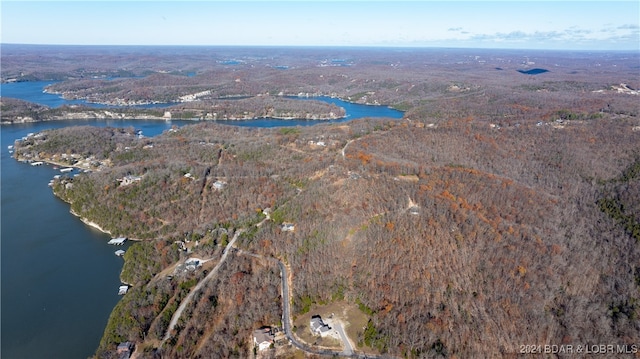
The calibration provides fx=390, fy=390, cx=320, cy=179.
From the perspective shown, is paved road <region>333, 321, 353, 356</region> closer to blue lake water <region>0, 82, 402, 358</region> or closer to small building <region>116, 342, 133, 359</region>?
small building <region>116, 342, 133, 359</region>

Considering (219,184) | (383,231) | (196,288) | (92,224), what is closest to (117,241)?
(92,224)

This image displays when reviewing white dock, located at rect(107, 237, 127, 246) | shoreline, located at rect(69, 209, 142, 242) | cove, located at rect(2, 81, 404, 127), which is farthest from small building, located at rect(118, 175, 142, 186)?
cove, located at rect(2, 81, 404, 127)

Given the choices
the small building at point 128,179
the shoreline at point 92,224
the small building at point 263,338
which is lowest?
the small building at point 263,338

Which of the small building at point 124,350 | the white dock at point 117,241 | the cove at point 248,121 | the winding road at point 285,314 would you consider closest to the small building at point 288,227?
the winding road at point 285,314

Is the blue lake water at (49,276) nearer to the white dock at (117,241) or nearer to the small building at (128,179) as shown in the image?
the white dock at (117,241)

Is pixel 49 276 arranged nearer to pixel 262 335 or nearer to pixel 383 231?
pixel 262 335
